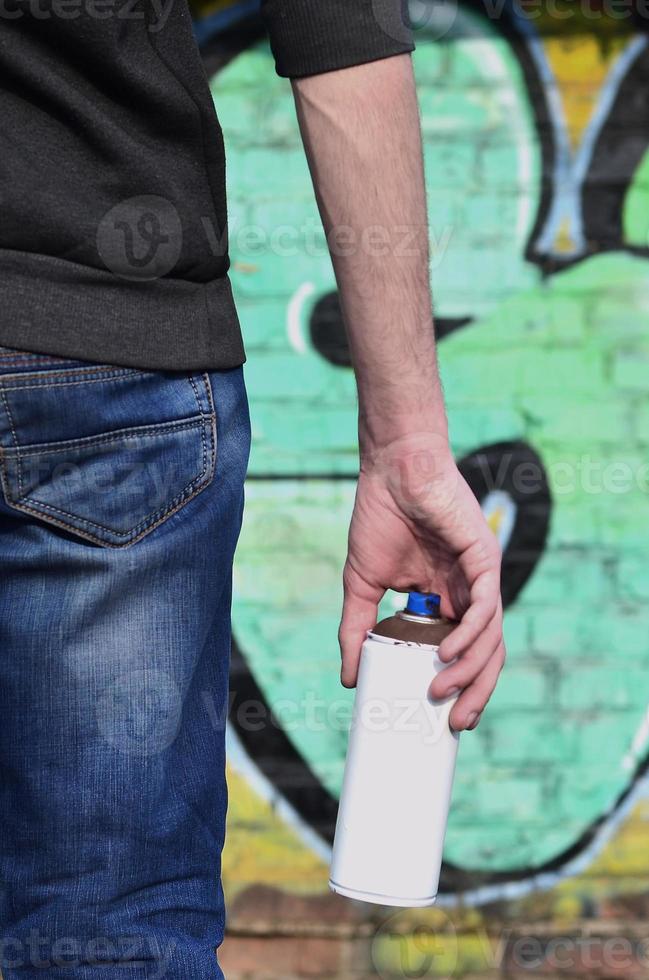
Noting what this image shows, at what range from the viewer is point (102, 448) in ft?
3.59

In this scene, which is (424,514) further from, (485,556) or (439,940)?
(439,940)

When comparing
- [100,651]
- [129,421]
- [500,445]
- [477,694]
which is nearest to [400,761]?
Result: [477,694]

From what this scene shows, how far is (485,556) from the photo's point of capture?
1285 mm

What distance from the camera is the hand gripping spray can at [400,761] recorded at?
4.43 ft

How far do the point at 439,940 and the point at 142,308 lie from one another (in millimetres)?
2402

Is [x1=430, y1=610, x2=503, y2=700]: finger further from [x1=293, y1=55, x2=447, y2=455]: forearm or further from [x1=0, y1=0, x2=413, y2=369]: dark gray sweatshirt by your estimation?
[x1=0, y1=0, x2=413, y2=369]: dark gray sweatshirt

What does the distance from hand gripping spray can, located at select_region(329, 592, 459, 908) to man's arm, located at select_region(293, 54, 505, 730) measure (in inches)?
1.4

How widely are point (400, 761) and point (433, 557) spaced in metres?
0.25

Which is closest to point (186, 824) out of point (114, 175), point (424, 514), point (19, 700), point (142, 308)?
point (19, 700)

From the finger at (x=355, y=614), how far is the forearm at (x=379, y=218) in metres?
0.21

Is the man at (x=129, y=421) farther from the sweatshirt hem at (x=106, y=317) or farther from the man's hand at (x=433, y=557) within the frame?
the man's hand at (x=433, y=557)

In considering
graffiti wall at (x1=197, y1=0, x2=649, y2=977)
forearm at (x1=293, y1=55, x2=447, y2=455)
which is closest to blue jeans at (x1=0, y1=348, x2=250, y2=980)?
forearm at (x1=293, y1=55, x2=447, y2=455)

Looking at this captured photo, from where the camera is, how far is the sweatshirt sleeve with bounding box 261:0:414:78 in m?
1.16

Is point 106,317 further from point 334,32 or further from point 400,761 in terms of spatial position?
point 400,761
